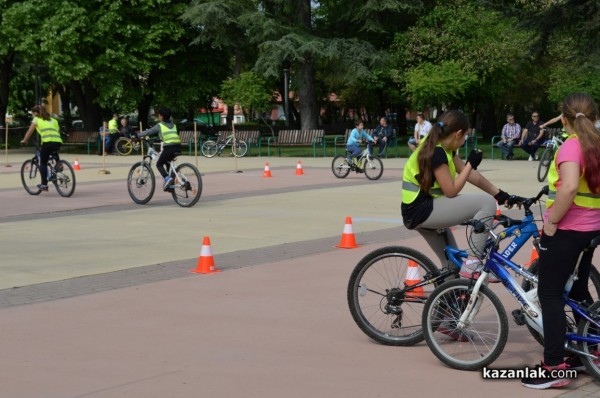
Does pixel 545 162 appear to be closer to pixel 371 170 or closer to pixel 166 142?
pixel 371 170

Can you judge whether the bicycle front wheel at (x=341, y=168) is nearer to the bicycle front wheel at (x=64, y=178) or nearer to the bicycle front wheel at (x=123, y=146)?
the bicycle front wheel at (x=64, y=178)

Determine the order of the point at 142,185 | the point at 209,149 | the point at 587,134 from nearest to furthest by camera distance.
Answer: the point at 587,134, the point at 142,185, the point at 209,149

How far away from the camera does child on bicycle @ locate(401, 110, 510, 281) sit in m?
6.42

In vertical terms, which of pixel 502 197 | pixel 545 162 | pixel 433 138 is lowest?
pixel 545 162

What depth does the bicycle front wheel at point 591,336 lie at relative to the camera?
567 cm

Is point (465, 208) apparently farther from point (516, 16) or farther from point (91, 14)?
point (91, 14)

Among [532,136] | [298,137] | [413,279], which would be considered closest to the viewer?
[413,279]

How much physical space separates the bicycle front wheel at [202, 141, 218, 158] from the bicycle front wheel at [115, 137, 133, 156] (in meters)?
3.43

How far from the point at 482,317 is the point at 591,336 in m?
0.64

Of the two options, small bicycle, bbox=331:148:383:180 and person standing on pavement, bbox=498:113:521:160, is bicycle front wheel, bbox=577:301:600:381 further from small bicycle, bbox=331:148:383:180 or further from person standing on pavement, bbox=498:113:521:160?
person standing on pavement, bbox=498:113:521:160

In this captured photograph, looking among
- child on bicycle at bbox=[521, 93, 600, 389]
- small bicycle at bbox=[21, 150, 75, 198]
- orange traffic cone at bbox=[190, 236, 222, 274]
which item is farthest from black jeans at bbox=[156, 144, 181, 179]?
child on bicycle at bbox=[521, 93, 600, 389]

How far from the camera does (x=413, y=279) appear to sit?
22.0 ft

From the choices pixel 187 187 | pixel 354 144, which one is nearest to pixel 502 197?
pixel 187 187

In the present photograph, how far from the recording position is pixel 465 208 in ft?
21.1
